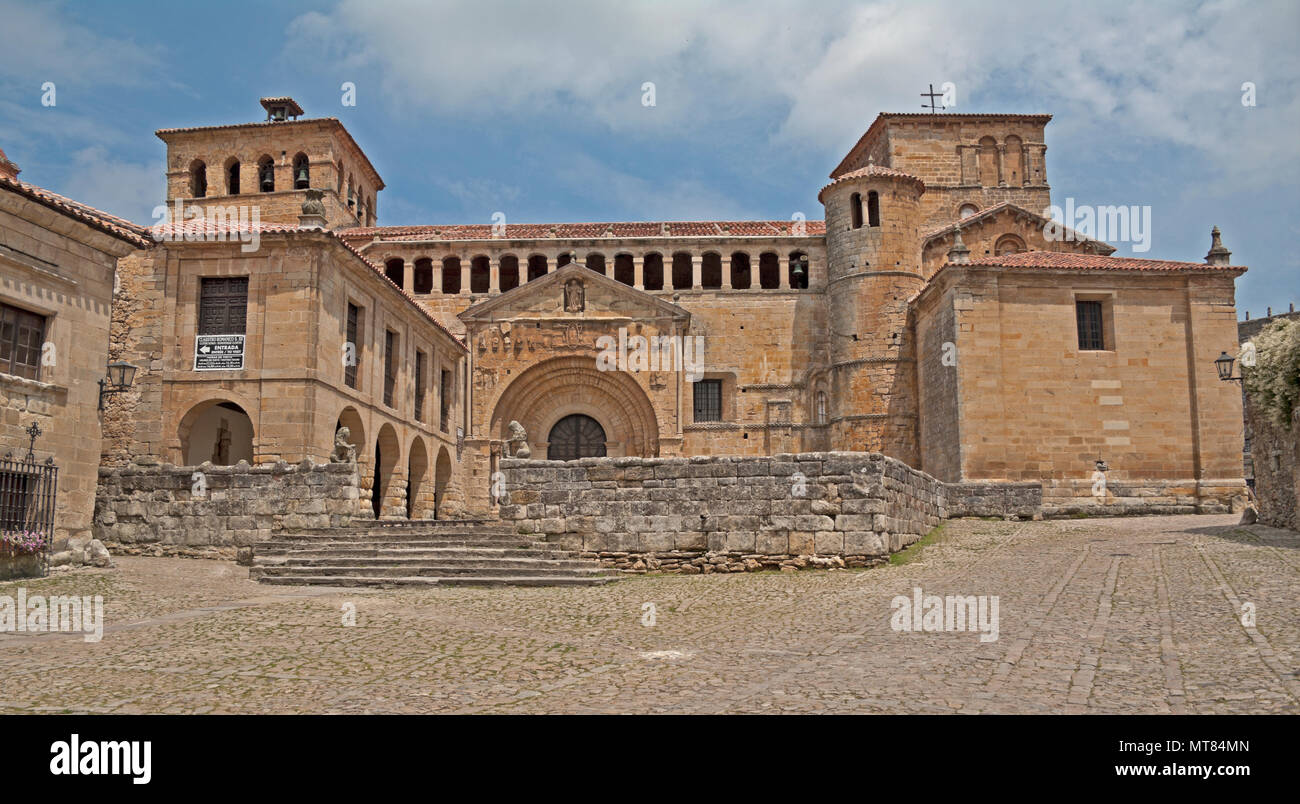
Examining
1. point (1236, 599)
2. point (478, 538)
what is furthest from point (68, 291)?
point (1236, 599)

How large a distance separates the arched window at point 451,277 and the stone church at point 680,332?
0.10 meters

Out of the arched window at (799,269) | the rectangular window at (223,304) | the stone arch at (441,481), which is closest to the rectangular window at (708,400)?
the arched window at (799,269)

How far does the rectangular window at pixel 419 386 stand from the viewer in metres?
27.1

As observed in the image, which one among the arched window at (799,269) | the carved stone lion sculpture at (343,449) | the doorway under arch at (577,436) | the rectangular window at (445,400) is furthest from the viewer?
the arched window at (799,269)

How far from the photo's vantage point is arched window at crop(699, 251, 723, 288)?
35.7 metres

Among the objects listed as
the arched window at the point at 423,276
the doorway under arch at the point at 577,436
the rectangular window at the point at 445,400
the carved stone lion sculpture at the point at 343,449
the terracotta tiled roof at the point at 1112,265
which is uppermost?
the arched window at the point at 423,276

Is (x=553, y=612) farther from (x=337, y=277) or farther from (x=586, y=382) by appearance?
(x=586, y=382)

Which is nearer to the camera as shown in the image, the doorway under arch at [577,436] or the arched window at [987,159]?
the doorway under arch at [577,436]

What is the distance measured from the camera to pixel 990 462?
926 inches

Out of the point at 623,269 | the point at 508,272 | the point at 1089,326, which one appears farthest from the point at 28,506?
the point at 623,269

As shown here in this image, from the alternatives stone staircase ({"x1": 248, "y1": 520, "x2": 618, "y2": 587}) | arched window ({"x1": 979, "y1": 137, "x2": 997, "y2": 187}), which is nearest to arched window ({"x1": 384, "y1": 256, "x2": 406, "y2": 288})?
stone staircase ({"x1": 248, "y1": 520, "x2": 618, "y2": 587})

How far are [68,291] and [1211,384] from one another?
82.6 ft

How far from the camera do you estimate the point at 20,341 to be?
14.6 metres

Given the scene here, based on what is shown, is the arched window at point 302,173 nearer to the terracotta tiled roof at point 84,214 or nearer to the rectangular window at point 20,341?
the terracotta tiled roof at point 84,214
